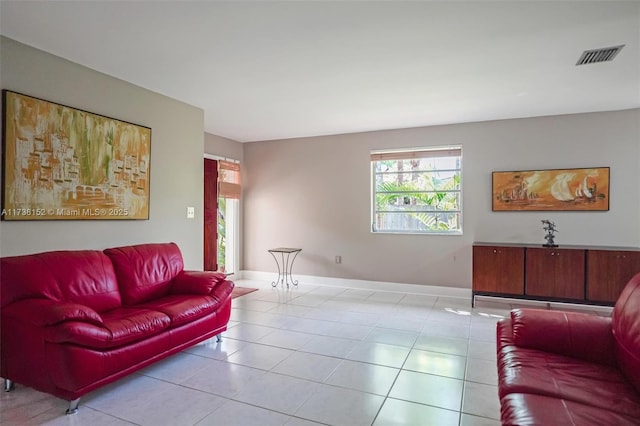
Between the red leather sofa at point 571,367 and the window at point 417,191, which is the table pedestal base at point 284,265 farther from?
the red leather sofa at point 571,367

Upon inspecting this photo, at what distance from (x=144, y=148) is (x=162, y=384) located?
2406mm

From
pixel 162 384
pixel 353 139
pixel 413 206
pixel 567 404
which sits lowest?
pixel 162 384

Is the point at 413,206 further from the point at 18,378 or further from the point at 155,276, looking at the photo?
the point at 18,378

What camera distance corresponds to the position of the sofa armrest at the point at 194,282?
3.35m

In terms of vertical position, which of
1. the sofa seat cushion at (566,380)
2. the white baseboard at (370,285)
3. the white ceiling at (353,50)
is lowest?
the white baseboard at (370,285)

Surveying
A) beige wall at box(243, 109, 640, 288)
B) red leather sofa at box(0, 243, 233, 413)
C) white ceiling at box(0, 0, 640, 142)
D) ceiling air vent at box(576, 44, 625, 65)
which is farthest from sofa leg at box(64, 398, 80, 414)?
ceiling air vent at box(576, 44, 625, 65)

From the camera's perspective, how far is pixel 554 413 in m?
1.43

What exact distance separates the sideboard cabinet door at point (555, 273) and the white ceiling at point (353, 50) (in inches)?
71.1

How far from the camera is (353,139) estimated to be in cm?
586

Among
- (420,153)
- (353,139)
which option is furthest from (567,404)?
(353,139)

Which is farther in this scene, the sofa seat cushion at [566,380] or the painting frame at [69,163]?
the painting frame at [69,163]

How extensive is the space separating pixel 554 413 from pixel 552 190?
409 centimetres

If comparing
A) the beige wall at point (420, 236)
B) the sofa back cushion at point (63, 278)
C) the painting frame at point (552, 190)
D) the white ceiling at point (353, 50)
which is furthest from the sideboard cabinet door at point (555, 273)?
the sofa back cushion at point (63, 278)

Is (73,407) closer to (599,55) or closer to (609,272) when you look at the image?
(599,55)
